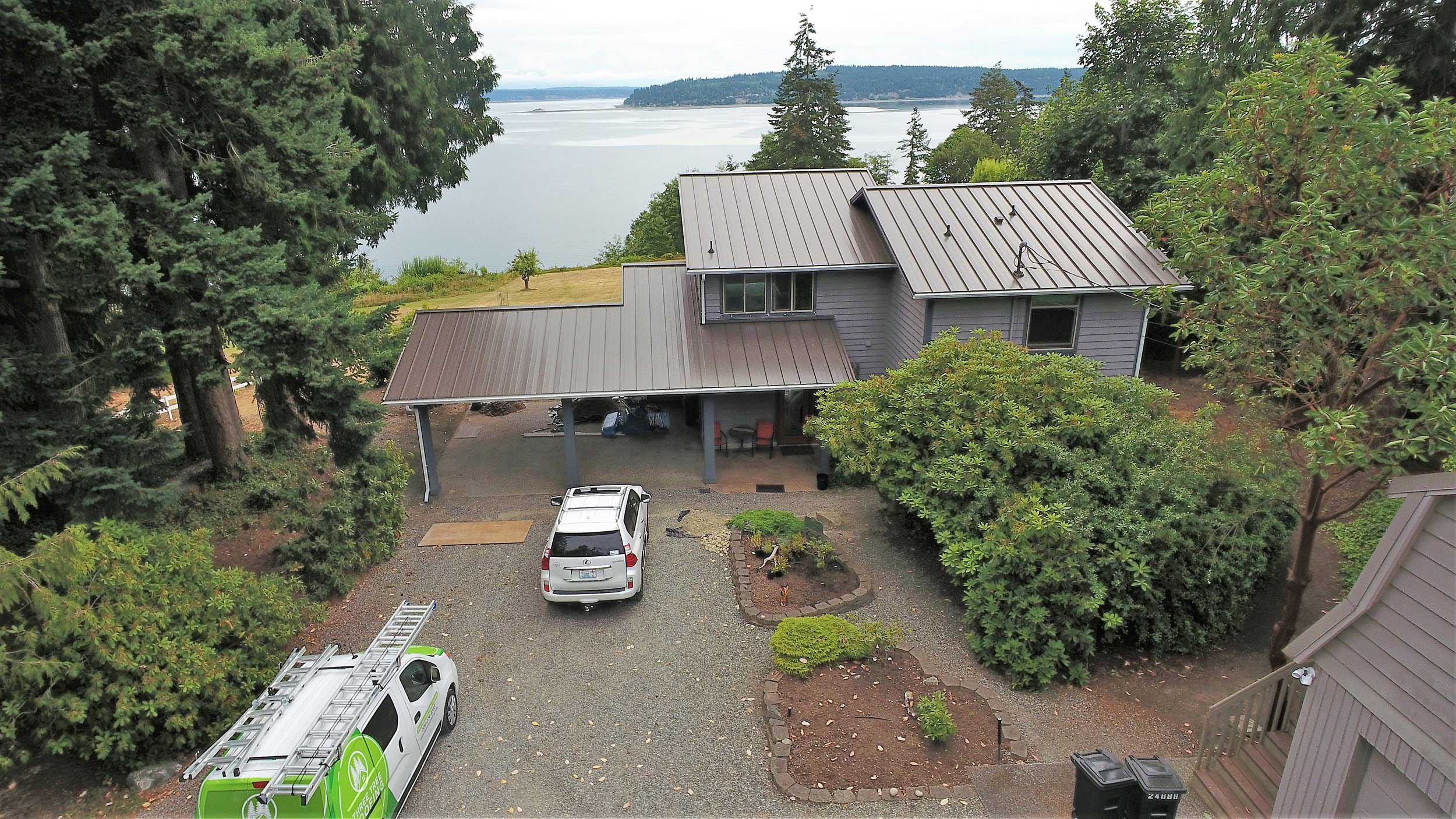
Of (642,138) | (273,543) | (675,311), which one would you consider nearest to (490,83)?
(675,311)

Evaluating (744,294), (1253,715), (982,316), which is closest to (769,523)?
(744,294)

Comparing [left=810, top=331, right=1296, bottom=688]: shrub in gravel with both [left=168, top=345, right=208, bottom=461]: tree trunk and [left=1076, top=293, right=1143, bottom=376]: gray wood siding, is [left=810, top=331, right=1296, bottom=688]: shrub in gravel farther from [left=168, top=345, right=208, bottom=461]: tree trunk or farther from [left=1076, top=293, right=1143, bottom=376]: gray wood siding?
[left=168, top=345, right=208, bottom=461]: tree trunk

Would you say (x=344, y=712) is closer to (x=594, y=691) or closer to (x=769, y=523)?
(x=594, y=691)

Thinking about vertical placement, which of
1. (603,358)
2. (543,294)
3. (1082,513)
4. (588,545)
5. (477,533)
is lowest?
(477,533)

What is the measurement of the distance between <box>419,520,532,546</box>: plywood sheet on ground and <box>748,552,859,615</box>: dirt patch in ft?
15.1

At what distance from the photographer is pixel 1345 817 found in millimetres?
6613

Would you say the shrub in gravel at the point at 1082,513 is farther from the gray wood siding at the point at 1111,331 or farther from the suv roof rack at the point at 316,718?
the suv roof rack at the point at 316,718

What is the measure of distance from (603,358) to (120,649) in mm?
10137

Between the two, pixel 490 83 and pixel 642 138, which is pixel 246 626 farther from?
pixel 642 138

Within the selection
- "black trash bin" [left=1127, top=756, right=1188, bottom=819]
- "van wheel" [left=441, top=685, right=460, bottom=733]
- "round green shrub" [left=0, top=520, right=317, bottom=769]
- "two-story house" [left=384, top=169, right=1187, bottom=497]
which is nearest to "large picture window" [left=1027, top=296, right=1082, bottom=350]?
"two-story house" [left=384, top=169, right=1187, bottom=497]

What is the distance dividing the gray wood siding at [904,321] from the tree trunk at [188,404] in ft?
43.8

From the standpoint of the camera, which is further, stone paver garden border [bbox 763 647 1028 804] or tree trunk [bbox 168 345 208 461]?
tree trunk [bbox 168 345 208 461]

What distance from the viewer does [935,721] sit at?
28.3 feet

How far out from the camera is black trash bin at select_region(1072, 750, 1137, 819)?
4.85 m
